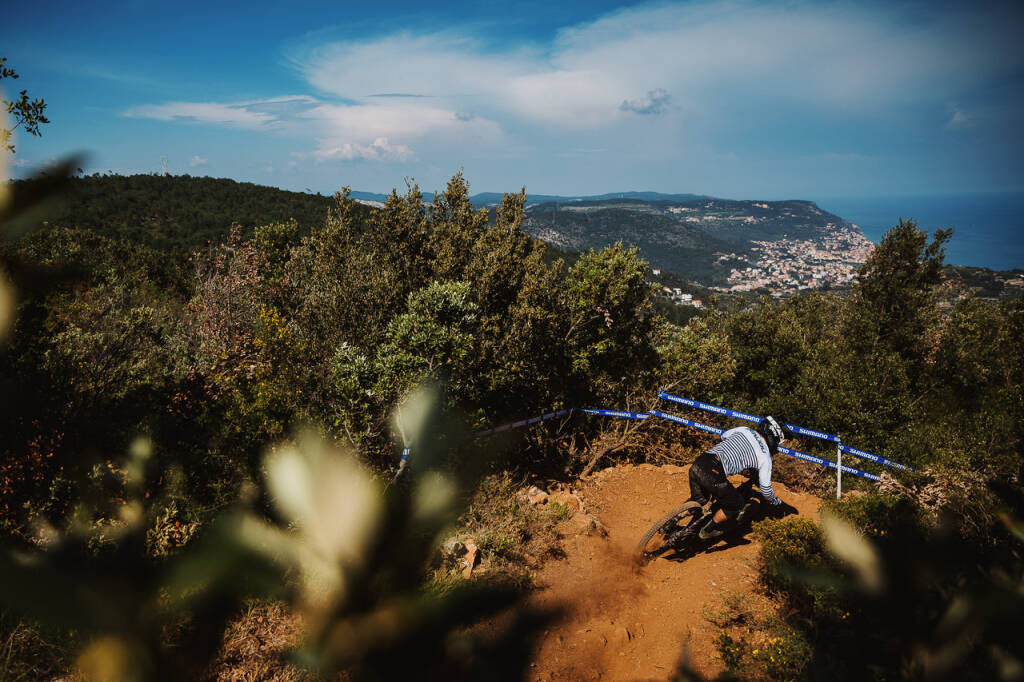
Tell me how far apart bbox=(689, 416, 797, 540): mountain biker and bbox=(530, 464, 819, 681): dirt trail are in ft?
2.69

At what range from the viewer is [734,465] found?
6.24 meters

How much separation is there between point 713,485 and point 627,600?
186cm

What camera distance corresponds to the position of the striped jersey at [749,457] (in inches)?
243

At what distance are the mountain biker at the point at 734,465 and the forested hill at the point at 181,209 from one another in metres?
56.6

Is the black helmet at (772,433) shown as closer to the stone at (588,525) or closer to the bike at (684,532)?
the bike at (684,532)

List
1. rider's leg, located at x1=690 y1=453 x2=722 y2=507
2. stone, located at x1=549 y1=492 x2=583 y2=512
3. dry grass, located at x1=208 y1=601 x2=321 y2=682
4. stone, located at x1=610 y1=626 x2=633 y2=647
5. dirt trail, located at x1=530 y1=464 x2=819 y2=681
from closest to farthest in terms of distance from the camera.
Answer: dry grass, located at x1=208 y1=601 x2=321 y2=682
dirt trail, located at x1=530 y1=464 x2=819 y2=681
stone, located at x1=610 y1=626 x2=633 y2=647
rider's leg, located at x1=690 y1=453 x2=722 y2=507
stone, located at x1=549 y1=492 x2=583 y2=512

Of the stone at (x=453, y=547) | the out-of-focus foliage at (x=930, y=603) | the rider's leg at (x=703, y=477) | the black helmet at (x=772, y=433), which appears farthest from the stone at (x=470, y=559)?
the out-of-focus foliage at (x=930, y=603)

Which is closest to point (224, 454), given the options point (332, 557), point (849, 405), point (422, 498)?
point (422, 498)

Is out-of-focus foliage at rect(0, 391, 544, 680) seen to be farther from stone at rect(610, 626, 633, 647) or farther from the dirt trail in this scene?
stone at rect(610, 626, 633, 647)

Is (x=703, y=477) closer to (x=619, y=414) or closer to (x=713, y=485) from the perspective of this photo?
(x=713, y=485)

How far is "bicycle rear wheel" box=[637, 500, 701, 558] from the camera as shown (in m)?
6.63

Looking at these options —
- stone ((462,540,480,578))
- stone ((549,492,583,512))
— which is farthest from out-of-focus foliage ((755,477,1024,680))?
stone ((549,492,583,512))

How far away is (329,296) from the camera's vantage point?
33.1ft

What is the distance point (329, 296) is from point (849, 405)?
562 inches
